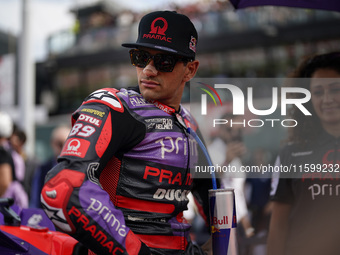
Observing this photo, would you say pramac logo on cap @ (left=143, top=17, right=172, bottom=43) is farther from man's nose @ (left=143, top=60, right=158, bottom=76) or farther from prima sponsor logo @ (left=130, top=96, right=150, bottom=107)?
prima sponsor logo @ (left=130, top=96, right=150, bottom=107)

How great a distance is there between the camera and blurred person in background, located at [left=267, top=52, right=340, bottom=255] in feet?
9.34

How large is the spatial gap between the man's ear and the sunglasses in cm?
13

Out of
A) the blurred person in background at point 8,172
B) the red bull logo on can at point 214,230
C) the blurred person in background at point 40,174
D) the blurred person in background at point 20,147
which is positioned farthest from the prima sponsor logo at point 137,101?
the blurred person in background at point 20,147

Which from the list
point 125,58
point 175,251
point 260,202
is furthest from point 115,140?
point 125,58

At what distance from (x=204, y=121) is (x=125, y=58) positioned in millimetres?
24955

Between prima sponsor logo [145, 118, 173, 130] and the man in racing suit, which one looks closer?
the man in racing suit

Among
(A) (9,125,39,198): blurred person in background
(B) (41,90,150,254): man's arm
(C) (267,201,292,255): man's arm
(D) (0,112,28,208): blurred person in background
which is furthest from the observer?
(A) (9,125,39,198): blurred person in background

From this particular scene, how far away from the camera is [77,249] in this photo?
2.32 m

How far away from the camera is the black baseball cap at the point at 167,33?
7.68 ft

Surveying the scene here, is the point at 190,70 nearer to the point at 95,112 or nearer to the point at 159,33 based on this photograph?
the point at 159,33

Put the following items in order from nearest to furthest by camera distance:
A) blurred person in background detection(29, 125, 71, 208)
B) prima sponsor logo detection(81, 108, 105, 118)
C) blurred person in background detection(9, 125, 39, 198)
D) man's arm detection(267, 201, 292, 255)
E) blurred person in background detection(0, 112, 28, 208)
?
prima sponsor logo detection(81, 108, 105, 118) < man's arm detection(267, 201, 292, 255) < blurred person in background detection(0, 112, 28, 208) < blurred person in background detection(29, 125, 71, 208) < blurred person in background detection(9, 125, 39, 198)

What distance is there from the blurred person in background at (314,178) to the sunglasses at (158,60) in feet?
2.87

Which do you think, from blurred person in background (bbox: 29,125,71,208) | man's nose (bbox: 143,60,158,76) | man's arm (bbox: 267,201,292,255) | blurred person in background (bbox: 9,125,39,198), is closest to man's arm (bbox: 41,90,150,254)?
man's nose (bbox: 143,60,158,76)

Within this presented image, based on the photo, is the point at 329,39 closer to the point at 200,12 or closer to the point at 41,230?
the point at 200,12
